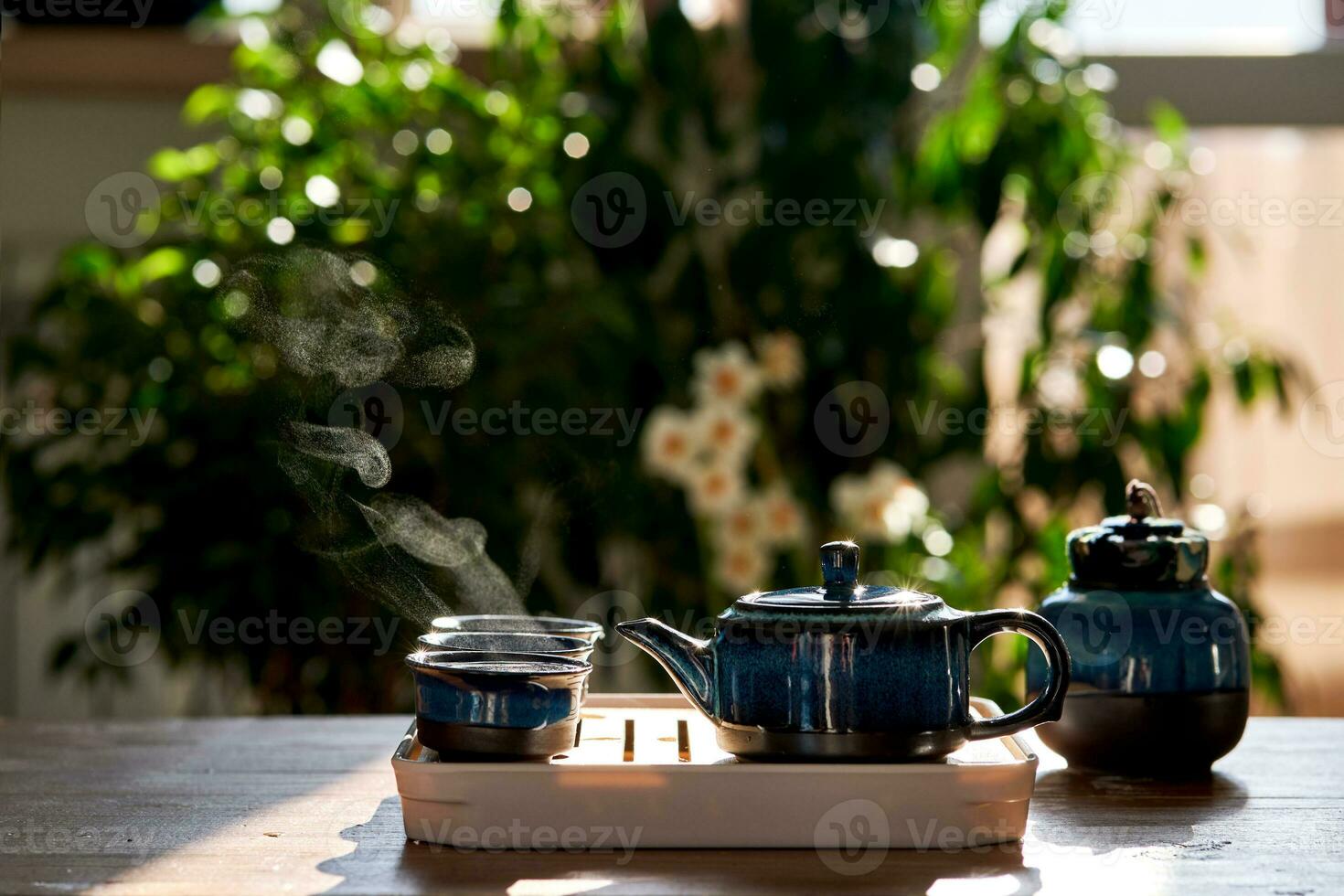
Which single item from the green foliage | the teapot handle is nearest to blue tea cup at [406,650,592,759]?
the teapot handle

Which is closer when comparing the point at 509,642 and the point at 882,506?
the point at 509,642

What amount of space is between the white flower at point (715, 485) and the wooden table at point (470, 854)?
86 centimetres

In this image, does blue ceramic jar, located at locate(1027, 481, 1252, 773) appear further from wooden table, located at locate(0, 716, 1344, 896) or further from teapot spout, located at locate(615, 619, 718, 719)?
teapot spout, located at locate(615, 619, 718, 719)

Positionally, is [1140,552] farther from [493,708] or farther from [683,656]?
[493,708]

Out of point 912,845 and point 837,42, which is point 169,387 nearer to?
point 837,42

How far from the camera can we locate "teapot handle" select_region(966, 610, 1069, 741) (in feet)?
2.59

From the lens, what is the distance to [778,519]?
1.92 meters

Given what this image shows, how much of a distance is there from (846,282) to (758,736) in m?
1.28

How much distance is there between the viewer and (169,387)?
1.76 m

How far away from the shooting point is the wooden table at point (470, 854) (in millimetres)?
710

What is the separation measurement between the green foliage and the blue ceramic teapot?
0.94 meters

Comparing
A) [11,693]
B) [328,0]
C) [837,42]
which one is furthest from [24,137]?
[837,42]

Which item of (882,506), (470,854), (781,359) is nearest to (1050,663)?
(470,854)

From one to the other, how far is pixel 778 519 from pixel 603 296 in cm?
40
